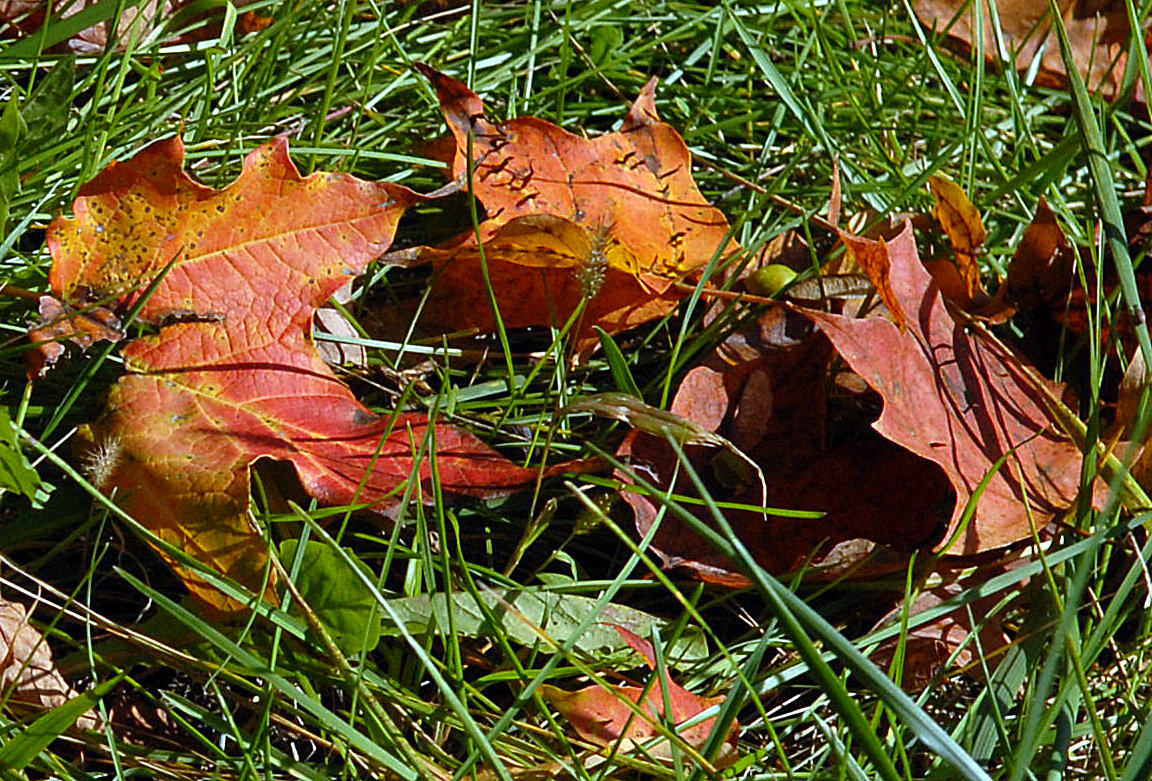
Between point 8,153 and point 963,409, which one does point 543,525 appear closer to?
point 963,409

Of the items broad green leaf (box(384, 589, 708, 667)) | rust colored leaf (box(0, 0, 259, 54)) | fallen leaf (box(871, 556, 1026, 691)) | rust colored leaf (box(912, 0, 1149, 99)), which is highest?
rust colored leaf (box(0, 0, 259, 54))

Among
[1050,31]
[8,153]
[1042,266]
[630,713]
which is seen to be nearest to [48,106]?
[8,153]

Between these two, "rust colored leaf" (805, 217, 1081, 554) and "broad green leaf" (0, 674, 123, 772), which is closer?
"broad green leaf" (0, 674, 123, 772)

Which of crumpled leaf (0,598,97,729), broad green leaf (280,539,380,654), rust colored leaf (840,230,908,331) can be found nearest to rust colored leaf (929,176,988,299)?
rust colored leaf (840,230,908,331)

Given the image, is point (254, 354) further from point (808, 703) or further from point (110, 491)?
point (808, 703)

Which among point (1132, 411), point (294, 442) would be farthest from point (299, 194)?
point (1132, 411)

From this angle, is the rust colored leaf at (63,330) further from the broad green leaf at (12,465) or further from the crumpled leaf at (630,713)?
the crumpled leaf at (630,713)

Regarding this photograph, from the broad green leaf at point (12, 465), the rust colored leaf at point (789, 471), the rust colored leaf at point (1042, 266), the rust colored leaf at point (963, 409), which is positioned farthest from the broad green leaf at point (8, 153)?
the rust colored leaf at point (1042, 266)

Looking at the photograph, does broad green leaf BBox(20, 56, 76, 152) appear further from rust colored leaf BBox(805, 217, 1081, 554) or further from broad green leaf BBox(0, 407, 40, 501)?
rust colored leaf BBox(805, 217, 1081, 554)
